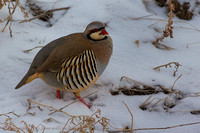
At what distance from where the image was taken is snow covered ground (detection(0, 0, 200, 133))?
2771mm

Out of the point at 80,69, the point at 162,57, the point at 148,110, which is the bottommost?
the point at 148,110

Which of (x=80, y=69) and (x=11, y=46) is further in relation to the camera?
(x=11, y=46)

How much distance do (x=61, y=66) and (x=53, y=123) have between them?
1.92 ft

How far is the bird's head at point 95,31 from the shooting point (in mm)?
2965

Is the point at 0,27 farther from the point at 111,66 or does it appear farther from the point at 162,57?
the point at 162,57

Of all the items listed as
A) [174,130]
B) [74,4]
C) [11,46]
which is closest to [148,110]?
[174,130]

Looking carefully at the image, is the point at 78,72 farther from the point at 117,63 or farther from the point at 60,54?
the point at 117,63

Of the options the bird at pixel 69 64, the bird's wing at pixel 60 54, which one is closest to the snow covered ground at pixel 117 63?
the bird at pixel 69 64

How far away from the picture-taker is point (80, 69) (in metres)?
2.77

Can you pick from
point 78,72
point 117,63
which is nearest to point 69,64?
point 78,72

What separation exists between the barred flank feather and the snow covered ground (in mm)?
281

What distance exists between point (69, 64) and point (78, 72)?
13cm

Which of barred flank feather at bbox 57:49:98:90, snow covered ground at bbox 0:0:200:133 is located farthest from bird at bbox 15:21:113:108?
snow covered ground at bbox 0:0:200:133

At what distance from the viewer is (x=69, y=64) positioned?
2.74m
